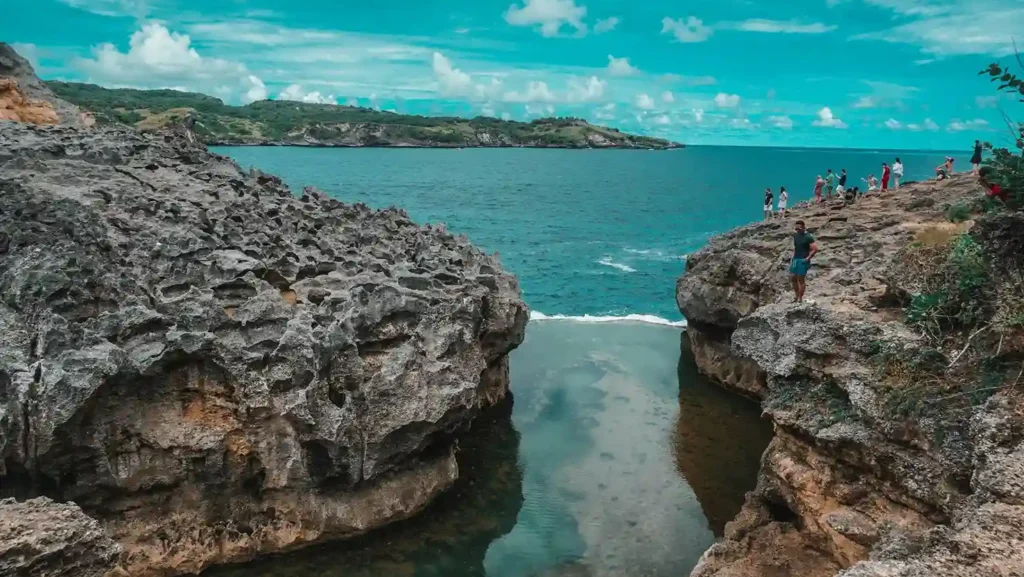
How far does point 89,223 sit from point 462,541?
14.3 metres

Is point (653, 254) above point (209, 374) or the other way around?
the other way around

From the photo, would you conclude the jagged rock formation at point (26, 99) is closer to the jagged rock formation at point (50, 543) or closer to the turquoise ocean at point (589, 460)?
the turquoise ocean at point (589, 460)

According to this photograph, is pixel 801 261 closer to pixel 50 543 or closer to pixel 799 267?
pixel 799 267

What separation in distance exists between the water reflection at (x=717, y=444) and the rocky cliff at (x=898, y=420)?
5601 mm

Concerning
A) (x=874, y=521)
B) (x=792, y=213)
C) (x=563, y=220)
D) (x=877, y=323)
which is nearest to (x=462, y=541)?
(x=874, y=521)

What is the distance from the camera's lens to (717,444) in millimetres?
28812

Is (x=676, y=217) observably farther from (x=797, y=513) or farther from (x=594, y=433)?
(x=797, y=513)

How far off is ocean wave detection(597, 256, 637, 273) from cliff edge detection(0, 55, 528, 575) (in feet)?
131

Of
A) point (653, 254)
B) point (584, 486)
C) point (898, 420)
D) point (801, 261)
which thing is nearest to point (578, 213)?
point (653, 254)

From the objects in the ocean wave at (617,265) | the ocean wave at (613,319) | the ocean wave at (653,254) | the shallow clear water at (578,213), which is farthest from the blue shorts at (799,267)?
the ocean wave at (653,254)

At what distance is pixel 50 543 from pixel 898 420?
1420 centimetres

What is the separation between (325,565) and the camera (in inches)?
805

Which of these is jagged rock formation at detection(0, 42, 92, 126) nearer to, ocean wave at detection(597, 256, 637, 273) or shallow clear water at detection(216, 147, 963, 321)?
shallow clear water at detection(216, 147, 963, 321)

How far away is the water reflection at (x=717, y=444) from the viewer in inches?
973
